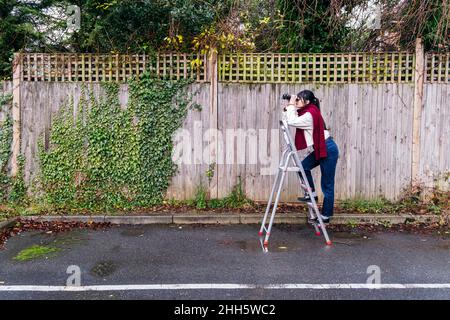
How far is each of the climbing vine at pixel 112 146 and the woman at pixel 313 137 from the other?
2.27 metres

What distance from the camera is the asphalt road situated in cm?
405

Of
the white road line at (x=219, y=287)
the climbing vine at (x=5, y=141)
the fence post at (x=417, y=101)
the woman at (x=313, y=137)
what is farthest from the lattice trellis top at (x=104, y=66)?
the white road line at (x=219, y=287)

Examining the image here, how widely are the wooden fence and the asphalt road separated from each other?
140cm

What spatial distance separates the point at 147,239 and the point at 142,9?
5.35m

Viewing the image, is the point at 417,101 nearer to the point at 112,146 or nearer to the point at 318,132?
the point at 318,132

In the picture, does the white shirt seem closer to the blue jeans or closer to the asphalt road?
the blue jeans

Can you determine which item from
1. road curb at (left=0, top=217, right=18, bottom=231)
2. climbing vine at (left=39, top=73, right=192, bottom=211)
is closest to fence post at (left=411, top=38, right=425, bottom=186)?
climbing vine at (left=39, top=73, right=192, bottom=211)

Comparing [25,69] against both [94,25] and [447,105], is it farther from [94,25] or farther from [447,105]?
[447,105]

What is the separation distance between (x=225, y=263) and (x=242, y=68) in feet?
12.6

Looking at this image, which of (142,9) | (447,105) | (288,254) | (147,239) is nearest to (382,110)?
(447,105)

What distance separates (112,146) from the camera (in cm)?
726

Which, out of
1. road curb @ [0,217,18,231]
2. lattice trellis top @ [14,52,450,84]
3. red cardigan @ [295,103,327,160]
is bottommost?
road curb @ [0,217,18,231]

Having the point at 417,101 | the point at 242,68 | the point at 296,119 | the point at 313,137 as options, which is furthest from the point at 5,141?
the point at 417,101

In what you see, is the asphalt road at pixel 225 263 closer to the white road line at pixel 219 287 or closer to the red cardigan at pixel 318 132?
the white road line at pixel 219 287
